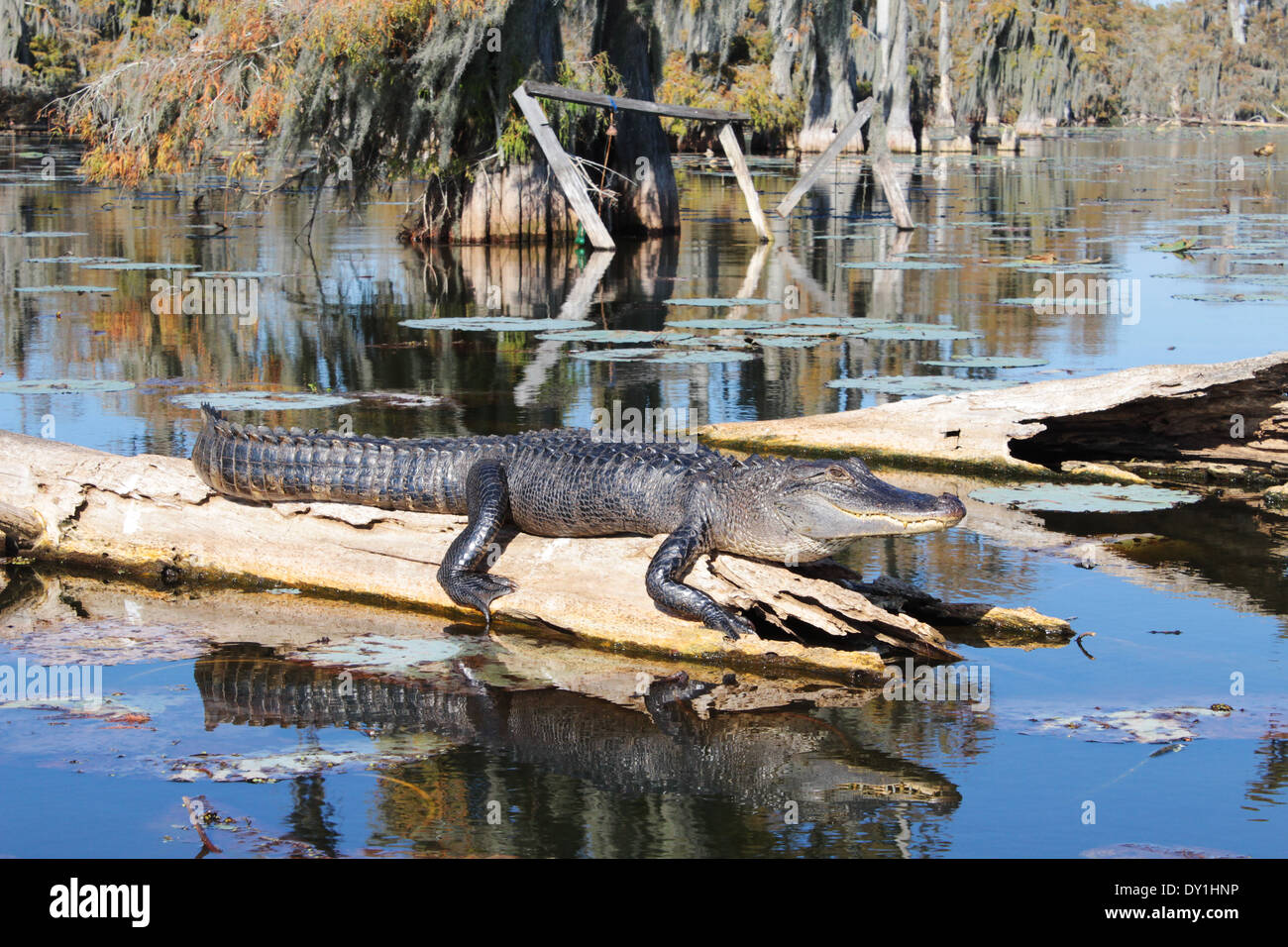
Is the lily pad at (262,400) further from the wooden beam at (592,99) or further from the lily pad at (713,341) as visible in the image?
the wooden beam at (592,99)

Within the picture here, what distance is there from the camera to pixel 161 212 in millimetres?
25578

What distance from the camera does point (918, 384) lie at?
9.81 metres

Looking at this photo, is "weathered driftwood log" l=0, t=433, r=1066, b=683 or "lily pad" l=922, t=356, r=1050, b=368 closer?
"weathered driftwood log" l=0, t=433, r=1066, b=683

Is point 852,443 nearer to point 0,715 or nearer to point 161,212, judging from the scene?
point 0,715

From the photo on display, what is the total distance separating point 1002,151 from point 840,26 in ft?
95.8

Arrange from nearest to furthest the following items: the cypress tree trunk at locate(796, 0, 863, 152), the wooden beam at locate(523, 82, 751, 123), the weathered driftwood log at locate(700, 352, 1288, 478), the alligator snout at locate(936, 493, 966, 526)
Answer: the alligator snout at locate(936, 493, 966, 526), the weathered driftwood log at locate(700, 352, 1288, 478), the wooden beam at locate(523, 82, 751, 123), the cypress tree trunk at locate(796, 0, 863, 152)

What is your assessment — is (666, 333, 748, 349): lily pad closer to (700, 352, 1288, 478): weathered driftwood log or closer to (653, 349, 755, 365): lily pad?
(653, 349, 755, 365): lily pad

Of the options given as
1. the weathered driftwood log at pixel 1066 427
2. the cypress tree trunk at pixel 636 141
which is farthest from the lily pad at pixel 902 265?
the weathered driftwood log at pixel 1066 427

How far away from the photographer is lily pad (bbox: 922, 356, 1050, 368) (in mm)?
10641

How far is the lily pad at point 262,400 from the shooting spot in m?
9.54

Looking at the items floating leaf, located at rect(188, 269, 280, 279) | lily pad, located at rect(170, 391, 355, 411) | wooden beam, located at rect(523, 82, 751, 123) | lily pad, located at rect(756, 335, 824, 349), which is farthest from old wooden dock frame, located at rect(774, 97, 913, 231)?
lily pad, located at rect(170, 391, 355, 411)

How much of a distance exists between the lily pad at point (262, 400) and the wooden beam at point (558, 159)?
8.58m

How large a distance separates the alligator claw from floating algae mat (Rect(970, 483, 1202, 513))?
305 cm
